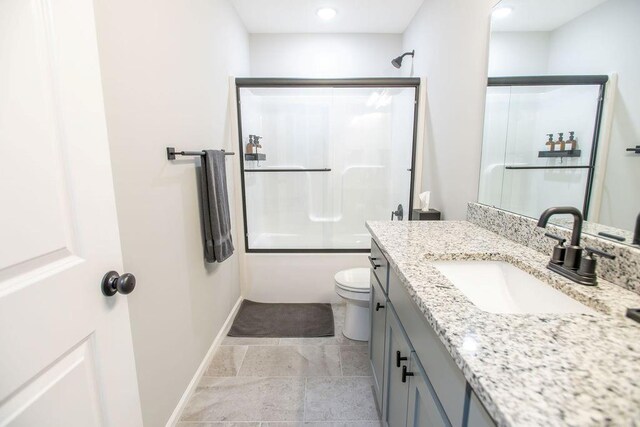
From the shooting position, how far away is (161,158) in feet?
4.27

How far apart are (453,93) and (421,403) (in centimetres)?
178

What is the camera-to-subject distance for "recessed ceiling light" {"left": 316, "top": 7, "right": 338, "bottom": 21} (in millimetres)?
2535

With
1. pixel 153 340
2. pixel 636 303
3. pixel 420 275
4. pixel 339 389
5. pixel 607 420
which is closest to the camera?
pixel 607 420

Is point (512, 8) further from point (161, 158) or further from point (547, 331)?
point (161, 158)

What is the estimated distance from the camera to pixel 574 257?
88cm

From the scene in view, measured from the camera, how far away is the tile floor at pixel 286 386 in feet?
4.83

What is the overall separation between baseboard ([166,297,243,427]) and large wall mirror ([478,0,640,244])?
1.88 m

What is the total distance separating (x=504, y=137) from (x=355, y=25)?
85.1 inches

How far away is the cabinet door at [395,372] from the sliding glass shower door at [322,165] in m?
1.51

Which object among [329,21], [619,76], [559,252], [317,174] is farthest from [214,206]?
[329,21]

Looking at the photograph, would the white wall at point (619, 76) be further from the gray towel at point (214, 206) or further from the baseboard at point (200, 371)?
the baseboard at point (200, 371)

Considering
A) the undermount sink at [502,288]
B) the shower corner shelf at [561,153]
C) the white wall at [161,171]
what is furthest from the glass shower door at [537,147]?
the white wall at [161,171]

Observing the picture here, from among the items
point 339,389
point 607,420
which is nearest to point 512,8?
point 607,420

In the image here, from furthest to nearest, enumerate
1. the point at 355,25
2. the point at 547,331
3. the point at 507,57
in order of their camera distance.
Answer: the point at 355,25 → the point at 507,57 → the point at 547,331
